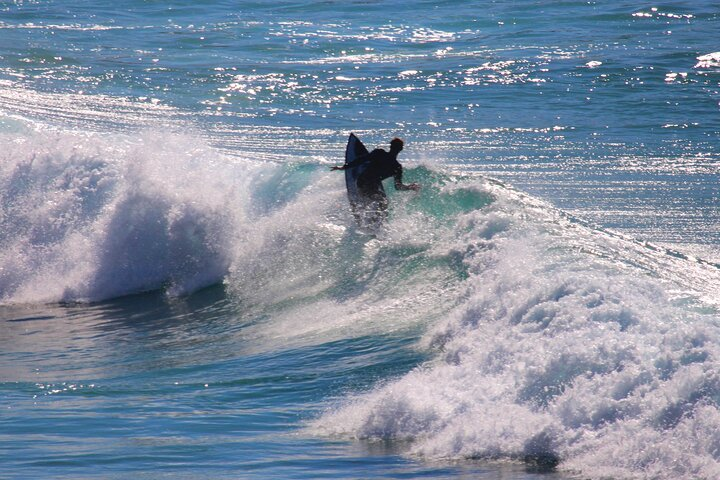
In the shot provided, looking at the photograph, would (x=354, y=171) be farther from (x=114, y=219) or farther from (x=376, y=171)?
(x=114, y=219)

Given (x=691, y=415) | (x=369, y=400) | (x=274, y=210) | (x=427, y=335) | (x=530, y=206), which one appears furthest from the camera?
(x=274, y=210)

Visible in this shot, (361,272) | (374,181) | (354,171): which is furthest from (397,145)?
(361,272)

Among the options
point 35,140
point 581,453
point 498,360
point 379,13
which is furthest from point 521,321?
point 379,13

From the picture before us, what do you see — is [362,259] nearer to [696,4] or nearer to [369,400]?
[369,400]

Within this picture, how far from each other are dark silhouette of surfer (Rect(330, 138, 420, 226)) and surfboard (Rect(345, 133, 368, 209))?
0.06 ft

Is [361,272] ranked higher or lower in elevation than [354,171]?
lower

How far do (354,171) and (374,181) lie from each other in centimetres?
36

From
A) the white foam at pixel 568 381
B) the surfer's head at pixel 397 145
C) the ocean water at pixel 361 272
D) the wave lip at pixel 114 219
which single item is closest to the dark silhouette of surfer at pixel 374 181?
the surfer's head at pixel 397 145

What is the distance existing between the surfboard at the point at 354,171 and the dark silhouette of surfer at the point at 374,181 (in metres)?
0.02

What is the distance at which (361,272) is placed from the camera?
41.1 ft

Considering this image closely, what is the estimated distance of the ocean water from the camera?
286 inches

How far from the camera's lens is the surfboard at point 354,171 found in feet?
44.3

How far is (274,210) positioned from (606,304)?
22.0 ft

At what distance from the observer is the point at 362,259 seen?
12812 millimetres
